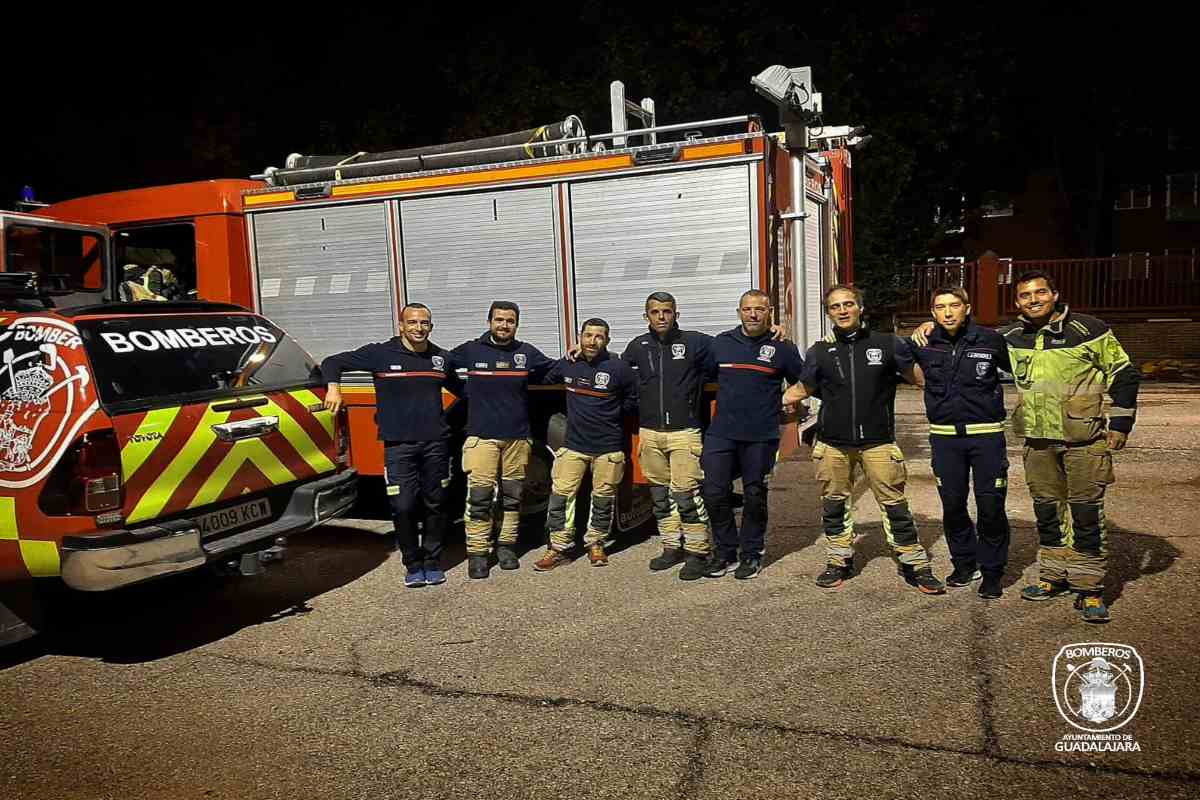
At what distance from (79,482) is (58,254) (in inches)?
145

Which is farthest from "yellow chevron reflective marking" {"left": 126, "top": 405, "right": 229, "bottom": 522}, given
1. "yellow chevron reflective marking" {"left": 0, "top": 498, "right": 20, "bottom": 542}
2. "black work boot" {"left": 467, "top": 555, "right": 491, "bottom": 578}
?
"black work boot" {"left": 467, "top": 555, "right": 491, "bottom": 578}

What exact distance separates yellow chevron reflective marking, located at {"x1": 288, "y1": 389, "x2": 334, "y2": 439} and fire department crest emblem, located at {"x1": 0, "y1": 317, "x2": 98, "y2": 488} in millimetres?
1197

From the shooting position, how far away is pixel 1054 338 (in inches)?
190

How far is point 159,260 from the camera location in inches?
308

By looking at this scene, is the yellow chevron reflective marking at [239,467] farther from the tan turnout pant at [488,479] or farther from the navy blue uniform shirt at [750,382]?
the navy blue uniform shirt at [750,382]

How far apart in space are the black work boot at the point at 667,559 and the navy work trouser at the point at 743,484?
34cm

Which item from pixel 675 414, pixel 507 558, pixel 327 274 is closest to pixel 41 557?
pixel 507 558

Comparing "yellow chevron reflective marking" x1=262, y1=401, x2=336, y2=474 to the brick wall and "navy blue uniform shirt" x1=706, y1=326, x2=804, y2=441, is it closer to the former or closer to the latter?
"navy blue uniform shirt" x1=706, y1=326, x2=804, y2=441

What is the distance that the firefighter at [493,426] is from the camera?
19.4 ft

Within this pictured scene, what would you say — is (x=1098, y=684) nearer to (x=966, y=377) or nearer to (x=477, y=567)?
(x=966, y=377)

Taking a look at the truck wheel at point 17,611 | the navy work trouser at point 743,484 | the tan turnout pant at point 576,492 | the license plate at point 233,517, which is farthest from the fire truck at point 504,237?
the truck wheel at point 17,611

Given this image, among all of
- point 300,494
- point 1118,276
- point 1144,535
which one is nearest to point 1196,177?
point 1118,276

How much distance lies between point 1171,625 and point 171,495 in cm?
484

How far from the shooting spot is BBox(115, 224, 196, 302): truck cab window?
24.9 ft
